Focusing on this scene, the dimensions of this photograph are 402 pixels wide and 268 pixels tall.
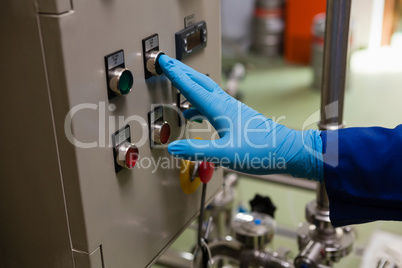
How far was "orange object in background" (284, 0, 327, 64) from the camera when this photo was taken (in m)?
3.79

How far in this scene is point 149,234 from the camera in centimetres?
97

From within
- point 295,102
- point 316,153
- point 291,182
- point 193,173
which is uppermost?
point 316,153

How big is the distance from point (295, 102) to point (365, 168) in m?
2.38

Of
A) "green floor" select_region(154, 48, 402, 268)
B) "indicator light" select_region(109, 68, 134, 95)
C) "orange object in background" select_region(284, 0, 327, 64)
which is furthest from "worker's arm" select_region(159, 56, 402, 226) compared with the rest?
"orange object in background" select_region(284, 0, 327, 64)

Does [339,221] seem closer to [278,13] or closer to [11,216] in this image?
[11,216]

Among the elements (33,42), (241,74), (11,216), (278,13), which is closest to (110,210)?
(11,216)

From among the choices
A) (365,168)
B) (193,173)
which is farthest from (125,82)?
(365,168)

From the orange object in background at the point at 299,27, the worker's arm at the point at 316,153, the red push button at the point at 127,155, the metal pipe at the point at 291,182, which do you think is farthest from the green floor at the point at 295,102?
the red push button at the point at 127,155

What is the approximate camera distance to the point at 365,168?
3.03 ft

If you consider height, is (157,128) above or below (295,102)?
above

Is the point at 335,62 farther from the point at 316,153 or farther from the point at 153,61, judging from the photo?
the point at 153,61

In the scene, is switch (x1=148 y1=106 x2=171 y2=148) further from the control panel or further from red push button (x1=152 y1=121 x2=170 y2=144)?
the control panel

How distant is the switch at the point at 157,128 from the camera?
928 mm

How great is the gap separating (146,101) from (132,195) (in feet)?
0.57
